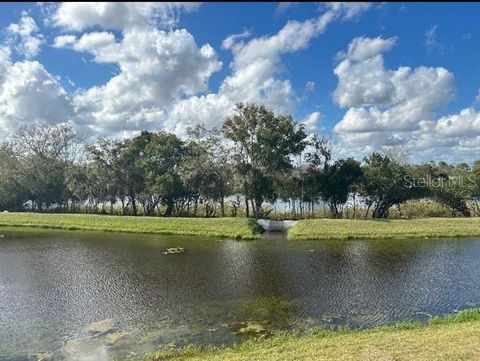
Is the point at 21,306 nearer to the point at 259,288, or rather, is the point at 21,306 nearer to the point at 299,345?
the point at 259,288

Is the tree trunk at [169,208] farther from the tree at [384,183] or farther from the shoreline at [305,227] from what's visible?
the tree at [384,183]

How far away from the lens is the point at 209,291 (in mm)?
26656

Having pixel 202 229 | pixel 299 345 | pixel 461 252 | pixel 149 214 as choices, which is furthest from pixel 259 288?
pixel 149 214

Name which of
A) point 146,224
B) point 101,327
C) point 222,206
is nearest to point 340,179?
point 222,206

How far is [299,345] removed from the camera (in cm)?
1655

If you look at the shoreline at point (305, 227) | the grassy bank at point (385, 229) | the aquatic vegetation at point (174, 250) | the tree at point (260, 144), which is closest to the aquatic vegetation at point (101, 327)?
the aquatic vegetation at point (174, 250)

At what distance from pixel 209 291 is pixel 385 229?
2933 cm

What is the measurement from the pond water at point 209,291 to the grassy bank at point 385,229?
433cm

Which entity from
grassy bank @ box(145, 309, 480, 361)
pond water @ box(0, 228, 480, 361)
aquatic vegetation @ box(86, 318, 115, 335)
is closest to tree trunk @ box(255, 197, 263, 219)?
pond water @ box(0, 228, 480, 361)

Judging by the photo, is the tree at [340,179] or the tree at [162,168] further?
the tree at [162,168]

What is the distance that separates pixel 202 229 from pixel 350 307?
32.7 metres

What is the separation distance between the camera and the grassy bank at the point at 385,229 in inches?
1878

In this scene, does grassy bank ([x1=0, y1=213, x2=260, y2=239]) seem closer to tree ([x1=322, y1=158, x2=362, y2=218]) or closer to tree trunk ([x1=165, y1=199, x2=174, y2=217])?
tree trunk ([x1=165, y1=199, x2=174, y2=217])

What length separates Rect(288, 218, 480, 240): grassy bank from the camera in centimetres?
4769
